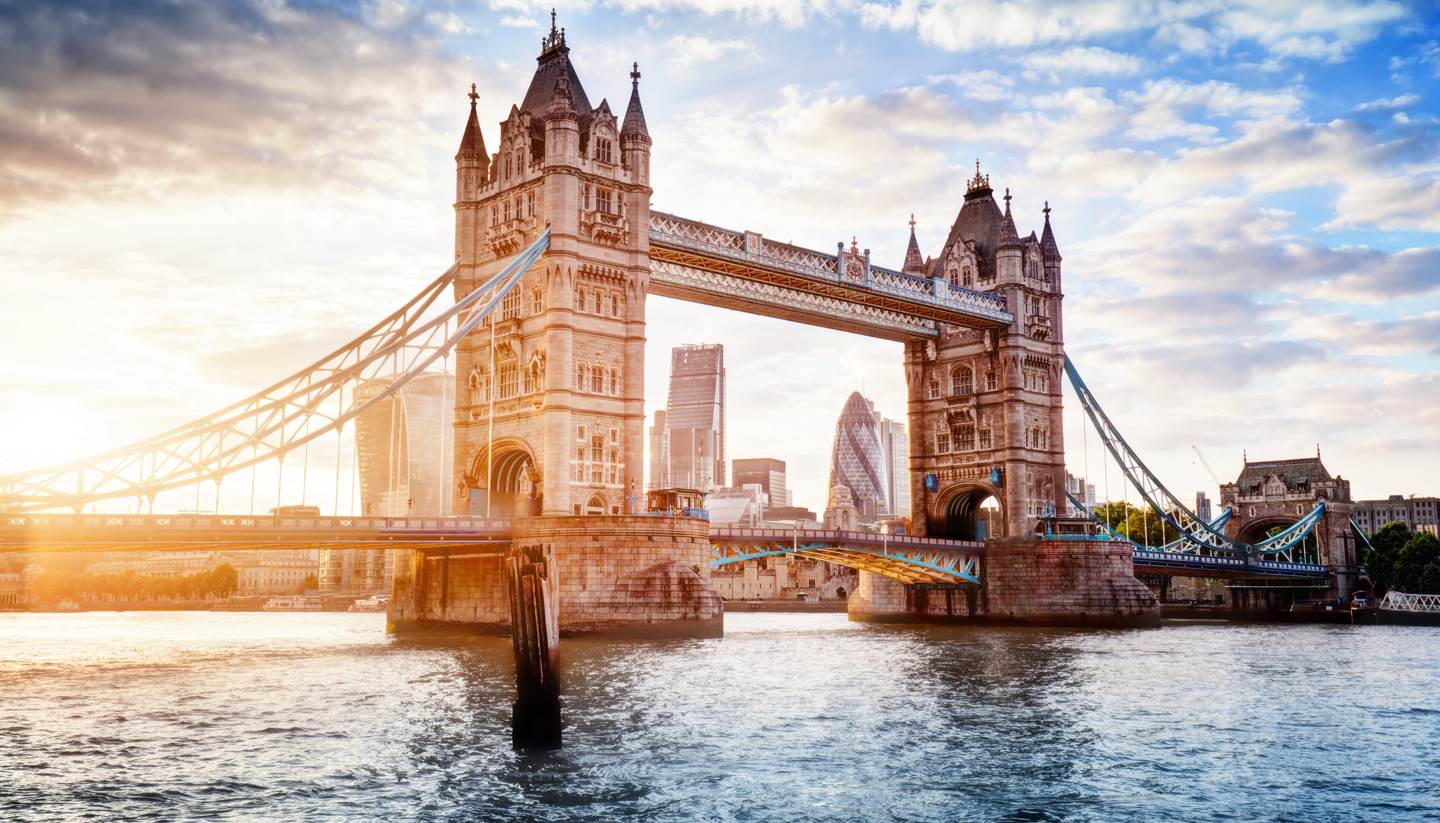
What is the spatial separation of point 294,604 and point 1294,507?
5471 inches

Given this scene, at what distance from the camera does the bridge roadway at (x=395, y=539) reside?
49906 mm

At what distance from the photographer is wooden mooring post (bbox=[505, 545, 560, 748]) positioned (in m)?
27.9

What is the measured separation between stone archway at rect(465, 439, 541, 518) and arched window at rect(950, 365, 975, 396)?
129 ft

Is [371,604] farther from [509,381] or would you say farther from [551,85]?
[551,85]

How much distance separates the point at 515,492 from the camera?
7112cm

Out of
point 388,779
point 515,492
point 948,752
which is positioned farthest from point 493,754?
point 515,492

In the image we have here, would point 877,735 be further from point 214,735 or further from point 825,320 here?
point 825,320

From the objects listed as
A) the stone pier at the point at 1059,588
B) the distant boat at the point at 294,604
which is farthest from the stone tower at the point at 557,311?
the distant boat at the point at 294,604

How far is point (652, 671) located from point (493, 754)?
57.1 feet

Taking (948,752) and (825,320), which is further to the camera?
(825,320)

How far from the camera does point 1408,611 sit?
95.8 m

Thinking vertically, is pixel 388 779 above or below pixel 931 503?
below

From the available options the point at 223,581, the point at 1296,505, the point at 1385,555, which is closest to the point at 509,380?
the point at 1296,505

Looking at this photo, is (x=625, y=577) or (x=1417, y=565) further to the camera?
(x=1417, y=565)
